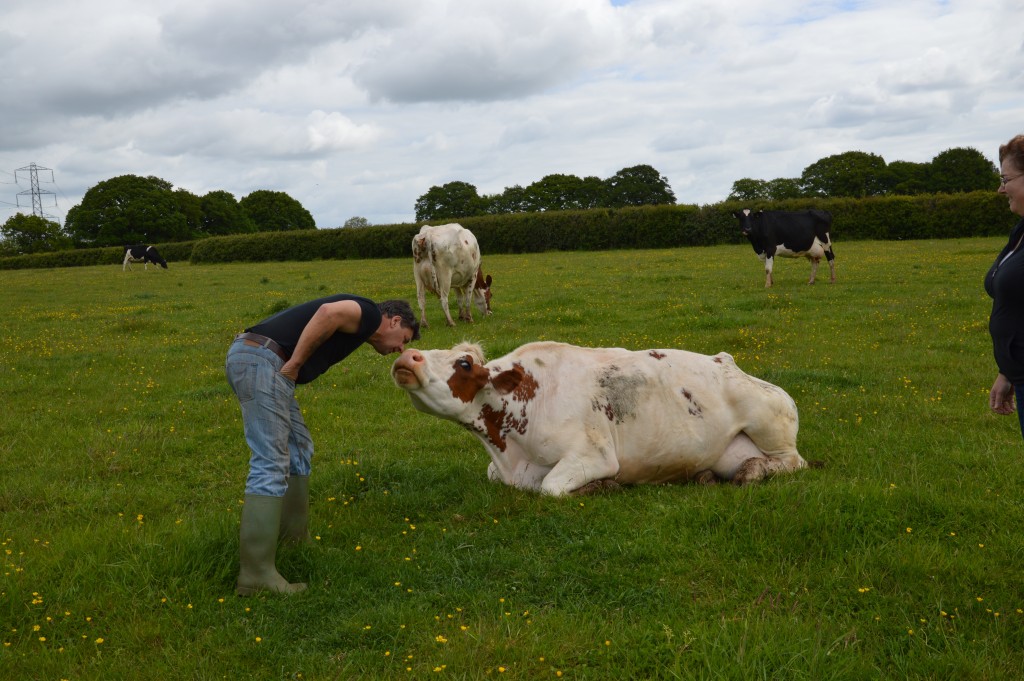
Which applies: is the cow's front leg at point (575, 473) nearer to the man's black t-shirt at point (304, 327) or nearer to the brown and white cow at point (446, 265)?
Answer: the man's black t-shirt at point (304, 327)

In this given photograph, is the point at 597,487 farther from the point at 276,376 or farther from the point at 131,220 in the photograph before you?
the point at 131,220

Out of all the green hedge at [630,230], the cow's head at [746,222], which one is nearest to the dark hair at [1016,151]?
the cow's head at [746,222]

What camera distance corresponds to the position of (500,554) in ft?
16.9

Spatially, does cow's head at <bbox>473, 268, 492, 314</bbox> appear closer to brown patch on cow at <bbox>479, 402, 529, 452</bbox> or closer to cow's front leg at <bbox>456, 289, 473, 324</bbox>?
cow's front leg at <bbox>456, 289, 473, 324</bbox>

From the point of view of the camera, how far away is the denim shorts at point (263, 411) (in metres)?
4.73

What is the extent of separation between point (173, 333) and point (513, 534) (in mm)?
13736

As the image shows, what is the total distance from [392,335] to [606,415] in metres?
2.08

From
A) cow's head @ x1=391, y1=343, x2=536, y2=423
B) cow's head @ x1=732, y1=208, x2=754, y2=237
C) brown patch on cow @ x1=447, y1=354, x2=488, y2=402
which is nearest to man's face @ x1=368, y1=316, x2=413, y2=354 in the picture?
cow's head @ x1=391, y1=343, x2=536, y2=423

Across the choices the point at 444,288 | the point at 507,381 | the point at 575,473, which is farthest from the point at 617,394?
the point at 444,288

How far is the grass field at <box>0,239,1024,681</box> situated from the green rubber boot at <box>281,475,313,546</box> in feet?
0.76

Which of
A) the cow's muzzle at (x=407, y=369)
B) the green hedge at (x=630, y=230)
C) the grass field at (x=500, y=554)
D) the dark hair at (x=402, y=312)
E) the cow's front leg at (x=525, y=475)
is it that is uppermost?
the green hedge at (x=630, y=230)

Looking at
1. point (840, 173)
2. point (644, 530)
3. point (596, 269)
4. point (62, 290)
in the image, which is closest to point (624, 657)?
point (644, 530)

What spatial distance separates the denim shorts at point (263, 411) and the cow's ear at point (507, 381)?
189 centimetres

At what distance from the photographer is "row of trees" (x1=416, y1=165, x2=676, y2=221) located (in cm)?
9194
